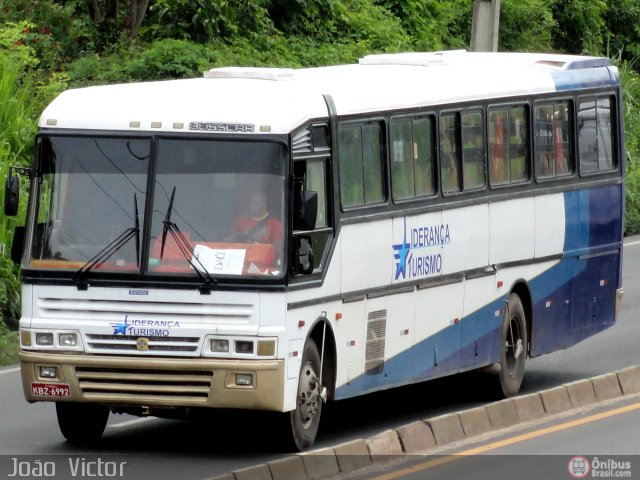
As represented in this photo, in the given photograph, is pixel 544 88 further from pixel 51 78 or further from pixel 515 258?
pixel 51 78

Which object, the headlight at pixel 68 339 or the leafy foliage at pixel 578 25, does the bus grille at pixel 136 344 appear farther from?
the leafy foliage at pixel 578 25

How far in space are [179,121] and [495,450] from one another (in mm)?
A: 3358

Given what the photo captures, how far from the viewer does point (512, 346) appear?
50.8 feet

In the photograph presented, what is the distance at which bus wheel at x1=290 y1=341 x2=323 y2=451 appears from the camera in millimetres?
11672

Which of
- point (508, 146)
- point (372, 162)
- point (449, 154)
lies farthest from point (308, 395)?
point (508, 146)

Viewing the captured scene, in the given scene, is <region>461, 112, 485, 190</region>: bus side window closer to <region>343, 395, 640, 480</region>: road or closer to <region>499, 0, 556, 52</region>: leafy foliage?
<region>343, 395, 640, 480</region>: road

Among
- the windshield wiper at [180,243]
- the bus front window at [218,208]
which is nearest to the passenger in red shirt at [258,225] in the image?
the bus front window at [218,208]

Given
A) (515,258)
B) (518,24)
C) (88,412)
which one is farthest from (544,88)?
(518,24)

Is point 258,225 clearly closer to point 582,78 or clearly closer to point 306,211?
point 306,211

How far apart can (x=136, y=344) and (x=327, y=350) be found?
5.60 ft

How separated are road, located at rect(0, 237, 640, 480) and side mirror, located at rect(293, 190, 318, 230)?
1.52 m

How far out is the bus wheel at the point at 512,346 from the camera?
49.8 ft

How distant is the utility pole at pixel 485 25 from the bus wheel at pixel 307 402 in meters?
14.8

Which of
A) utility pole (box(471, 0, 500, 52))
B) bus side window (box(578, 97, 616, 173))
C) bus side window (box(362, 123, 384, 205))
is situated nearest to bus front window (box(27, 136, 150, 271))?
bus side window (box(362, 123, 384, 205))
